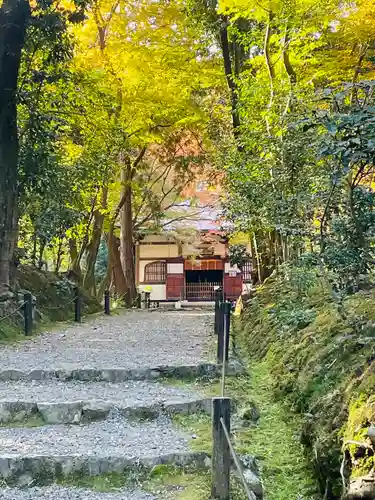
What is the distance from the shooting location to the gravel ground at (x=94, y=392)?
5.01 metres

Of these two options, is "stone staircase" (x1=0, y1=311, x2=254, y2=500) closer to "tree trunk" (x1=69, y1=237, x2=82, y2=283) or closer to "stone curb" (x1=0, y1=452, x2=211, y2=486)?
"stone curb" (x1=0, y1=452, x2=211, y2=486)

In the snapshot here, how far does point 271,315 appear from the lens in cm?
804

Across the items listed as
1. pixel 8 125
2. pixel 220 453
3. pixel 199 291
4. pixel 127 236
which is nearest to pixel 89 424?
pixel 220 453

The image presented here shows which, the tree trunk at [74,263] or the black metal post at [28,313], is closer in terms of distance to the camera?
the black metal post at [28,313]

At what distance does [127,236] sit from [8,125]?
9.58 meters

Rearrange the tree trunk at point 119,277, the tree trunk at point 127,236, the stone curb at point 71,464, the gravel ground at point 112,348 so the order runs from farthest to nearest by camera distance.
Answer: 1. the tree trunk at point 119,277
2. the tree trunk at point 127,236
3. the gravel ground at point 112,348
4. the stone curb at point 71,464

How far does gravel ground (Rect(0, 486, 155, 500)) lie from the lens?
3469 millimetres

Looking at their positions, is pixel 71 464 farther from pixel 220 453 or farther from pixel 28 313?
pixel 28 313

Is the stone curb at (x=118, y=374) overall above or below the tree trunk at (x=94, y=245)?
below

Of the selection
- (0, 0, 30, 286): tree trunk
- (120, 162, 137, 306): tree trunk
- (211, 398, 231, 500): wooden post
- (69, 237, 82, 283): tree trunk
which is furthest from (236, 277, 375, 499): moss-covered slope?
(120, 162, 137, 306): tree trunk

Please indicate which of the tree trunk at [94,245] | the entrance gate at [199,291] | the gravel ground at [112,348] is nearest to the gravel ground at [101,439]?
the gravel ground at [112,348]

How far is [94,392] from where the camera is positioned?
5.39 m

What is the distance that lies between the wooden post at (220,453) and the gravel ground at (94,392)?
161cm

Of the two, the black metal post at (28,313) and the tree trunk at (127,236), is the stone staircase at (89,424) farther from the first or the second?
the tree trunk at (127,236)
